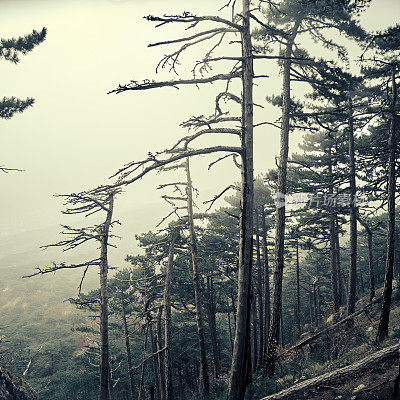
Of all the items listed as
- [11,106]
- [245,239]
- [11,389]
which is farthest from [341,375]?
[11,106]

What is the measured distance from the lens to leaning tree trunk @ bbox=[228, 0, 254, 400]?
474cm

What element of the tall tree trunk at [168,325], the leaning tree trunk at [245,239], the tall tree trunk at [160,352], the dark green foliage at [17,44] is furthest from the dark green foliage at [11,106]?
the tall tree trunk at [160,352]

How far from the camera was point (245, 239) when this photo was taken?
502 centimetres

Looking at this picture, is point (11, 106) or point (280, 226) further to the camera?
point (11, 106)

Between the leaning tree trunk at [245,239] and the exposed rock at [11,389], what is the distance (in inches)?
351

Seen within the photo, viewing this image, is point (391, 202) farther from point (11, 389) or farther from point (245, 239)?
point (11, 389)

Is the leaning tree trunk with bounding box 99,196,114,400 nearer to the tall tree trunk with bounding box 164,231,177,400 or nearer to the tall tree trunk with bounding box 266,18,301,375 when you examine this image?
the tall tree trunk with bounding box 164,231,177,400

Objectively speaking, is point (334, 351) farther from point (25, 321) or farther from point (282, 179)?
point (25, 321)

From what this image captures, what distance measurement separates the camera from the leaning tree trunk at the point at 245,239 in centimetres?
474

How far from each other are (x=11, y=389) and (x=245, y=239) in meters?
11.1

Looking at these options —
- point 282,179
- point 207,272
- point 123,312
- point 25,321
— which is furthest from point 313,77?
point 25,321

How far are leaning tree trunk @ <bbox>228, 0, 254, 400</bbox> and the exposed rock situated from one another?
29.2 feet

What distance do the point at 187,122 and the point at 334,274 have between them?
1886 cm

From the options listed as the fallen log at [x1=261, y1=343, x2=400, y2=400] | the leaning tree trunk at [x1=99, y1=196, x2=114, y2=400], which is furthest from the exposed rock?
the fallen log at [x1=261, y1=343, x2=400, y2=400]
